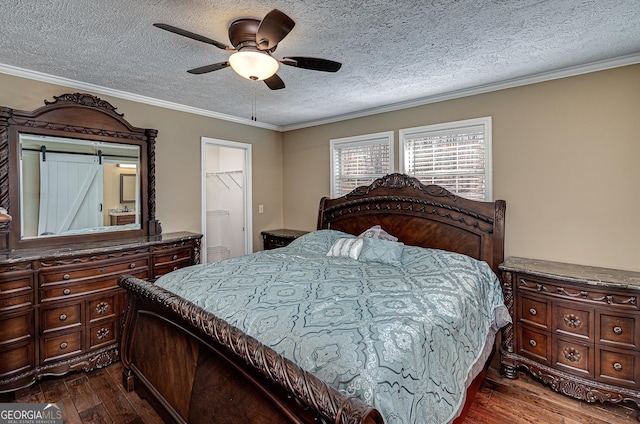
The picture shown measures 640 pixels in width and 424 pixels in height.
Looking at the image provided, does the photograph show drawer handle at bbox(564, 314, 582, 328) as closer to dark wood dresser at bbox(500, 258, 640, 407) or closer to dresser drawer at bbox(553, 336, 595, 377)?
dark wood dresser at bbox(500, 258, 640, 407)

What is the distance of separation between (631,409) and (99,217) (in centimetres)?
482

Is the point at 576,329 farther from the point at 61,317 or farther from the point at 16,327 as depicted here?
the point at 16,327

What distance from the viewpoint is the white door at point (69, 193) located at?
9.37 feet

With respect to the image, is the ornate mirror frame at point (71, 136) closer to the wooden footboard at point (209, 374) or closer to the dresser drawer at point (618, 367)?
the wooden footboard at point (209, 374)

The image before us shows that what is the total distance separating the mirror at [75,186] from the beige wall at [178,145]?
0.31 m

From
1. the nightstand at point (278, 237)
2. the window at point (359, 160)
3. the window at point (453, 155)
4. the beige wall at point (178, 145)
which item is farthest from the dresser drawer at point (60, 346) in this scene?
the window at point (453, 155)

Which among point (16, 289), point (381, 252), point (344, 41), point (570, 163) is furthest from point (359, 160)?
point (16, 289)

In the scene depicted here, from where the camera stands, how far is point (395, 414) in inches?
44.3

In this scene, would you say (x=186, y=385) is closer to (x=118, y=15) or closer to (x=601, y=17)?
(x=118, y=15)

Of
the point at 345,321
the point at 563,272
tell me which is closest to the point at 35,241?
the point at 345,321

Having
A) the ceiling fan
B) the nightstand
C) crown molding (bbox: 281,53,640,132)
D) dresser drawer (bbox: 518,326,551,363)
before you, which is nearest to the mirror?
the nightstand

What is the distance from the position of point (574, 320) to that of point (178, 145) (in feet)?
14.1

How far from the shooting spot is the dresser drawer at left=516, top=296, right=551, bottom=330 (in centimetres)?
245

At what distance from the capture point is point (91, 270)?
2729 mm
